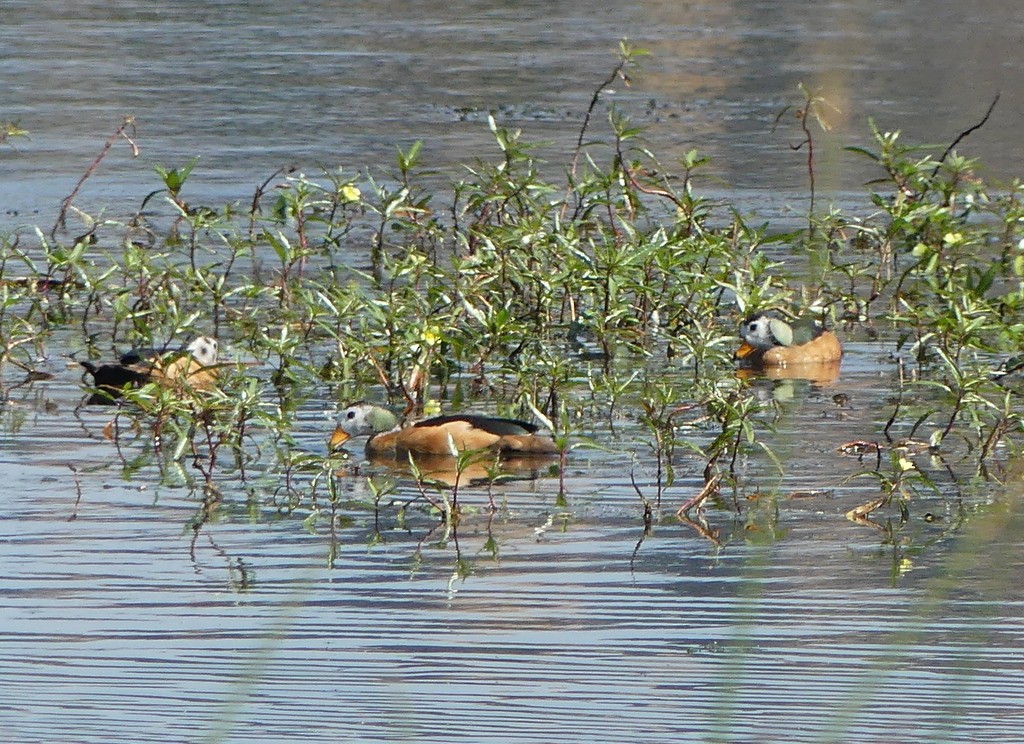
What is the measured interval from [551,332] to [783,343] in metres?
1.11

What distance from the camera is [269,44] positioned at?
23828 mm

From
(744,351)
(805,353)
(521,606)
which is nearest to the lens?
(521,606)

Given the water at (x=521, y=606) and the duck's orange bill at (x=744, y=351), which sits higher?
the water at (x=521, y=606)

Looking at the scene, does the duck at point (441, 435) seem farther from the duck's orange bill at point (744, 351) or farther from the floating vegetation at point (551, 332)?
the duck's orange bill at point (744, 351)

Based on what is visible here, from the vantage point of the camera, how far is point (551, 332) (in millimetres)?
10055

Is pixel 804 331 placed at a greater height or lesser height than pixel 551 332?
greater

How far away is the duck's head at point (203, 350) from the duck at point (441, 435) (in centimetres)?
118

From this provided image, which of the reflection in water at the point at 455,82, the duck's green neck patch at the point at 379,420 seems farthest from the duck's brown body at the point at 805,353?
the duck's green neck patch at the point at 379,420

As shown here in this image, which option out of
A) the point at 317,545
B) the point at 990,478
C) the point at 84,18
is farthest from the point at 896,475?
the point at 84,18

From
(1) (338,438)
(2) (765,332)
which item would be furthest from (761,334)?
(1) (338,438)

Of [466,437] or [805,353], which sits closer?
[466,437]

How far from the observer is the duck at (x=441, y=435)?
7.85m

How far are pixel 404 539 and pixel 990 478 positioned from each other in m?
2.13

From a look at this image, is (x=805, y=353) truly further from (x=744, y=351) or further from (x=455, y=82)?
(x=455, y=82)
